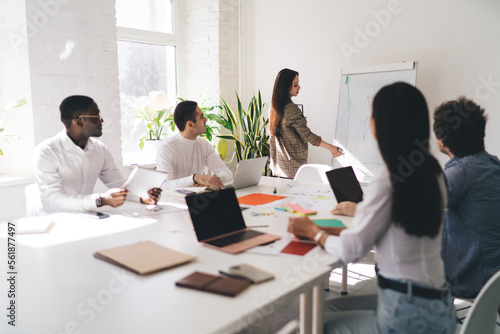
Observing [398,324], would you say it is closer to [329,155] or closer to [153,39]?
[329,155]

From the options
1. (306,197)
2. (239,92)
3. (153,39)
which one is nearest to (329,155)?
(239,92)

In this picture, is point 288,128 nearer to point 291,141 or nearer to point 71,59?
point 291,141

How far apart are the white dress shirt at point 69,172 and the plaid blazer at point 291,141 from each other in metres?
1.53

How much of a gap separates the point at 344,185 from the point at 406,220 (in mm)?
1049

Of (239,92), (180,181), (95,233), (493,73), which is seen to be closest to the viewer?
(95,233)

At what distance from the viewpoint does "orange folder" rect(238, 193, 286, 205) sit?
236cm

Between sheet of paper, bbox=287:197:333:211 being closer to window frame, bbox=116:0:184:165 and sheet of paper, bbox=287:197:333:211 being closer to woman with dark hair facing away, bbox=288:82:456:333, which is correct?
woman with dark hair facing away, bbox=288:82:456:333

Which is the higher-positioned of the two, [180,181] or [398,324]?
[180,181]

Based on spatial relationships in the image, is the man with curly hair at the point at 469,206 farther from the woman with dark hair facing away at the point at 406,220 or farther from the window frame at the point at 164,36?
the window frame at the point at 164,36

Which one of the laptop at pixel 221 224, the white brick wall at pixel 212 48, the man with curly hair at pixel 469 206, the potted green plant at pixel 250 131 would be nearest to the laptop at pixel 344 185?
the man with curly hair at pixel 469 206

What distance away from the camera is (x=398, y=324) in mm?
1242

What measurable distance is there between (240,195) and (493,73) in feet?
8.83

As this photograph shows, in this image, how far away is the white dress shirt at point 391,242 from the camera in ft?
4.05

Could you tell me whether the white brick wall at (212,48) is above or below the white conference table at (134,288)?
above
